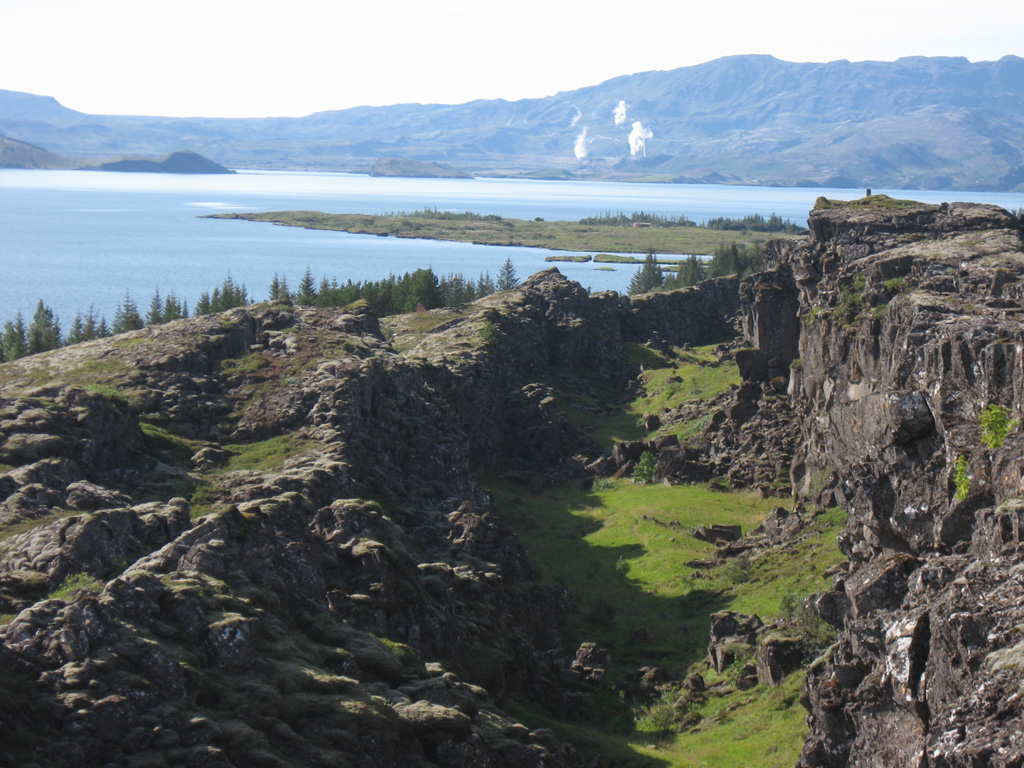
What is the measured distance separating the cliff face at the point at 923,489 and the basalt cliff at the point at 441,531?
13 cm

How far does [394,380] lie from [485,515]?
1698cm

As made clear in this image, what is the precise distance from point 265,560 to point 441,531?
80.1 feet

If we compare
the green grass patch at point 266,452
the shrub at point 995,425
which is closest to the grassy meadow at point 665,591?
the shrub at point 995,425

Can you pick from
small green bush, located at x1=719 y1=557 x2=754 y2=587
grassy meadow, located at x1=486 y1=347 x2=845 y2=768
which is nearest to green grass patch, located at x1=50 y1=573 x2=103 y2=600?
grassy meadow, located at x1=486 y1=347 x2=845 y2=768

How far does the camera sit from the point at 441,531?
63312mm

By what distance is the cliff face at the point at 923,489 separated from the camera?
26.3m

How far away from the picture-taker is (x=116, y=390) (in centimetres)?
6881

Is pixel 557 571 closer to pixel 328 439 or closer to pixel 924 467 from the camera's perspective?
pixel 328 439

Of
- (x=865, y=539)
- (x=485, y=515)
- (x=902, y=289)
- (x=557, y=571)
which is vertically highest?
(x=902, y=289)

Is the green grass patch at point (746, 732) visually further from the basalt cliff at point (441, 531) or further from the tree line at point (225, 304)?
the tree line at point (225, 304)

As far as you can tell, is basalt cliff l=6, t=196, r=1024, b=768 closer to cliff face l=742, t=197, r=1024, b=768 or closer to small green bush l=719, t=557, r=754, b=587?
cliff face l=742, t=197, r=1024, b=768

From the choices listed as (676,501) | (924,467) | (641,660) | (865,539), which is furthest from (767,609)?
(676,501)

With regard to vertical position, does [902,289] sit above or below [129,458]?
above

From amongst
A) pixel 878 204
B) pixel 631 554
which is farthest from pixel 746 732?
pixel 878 204
